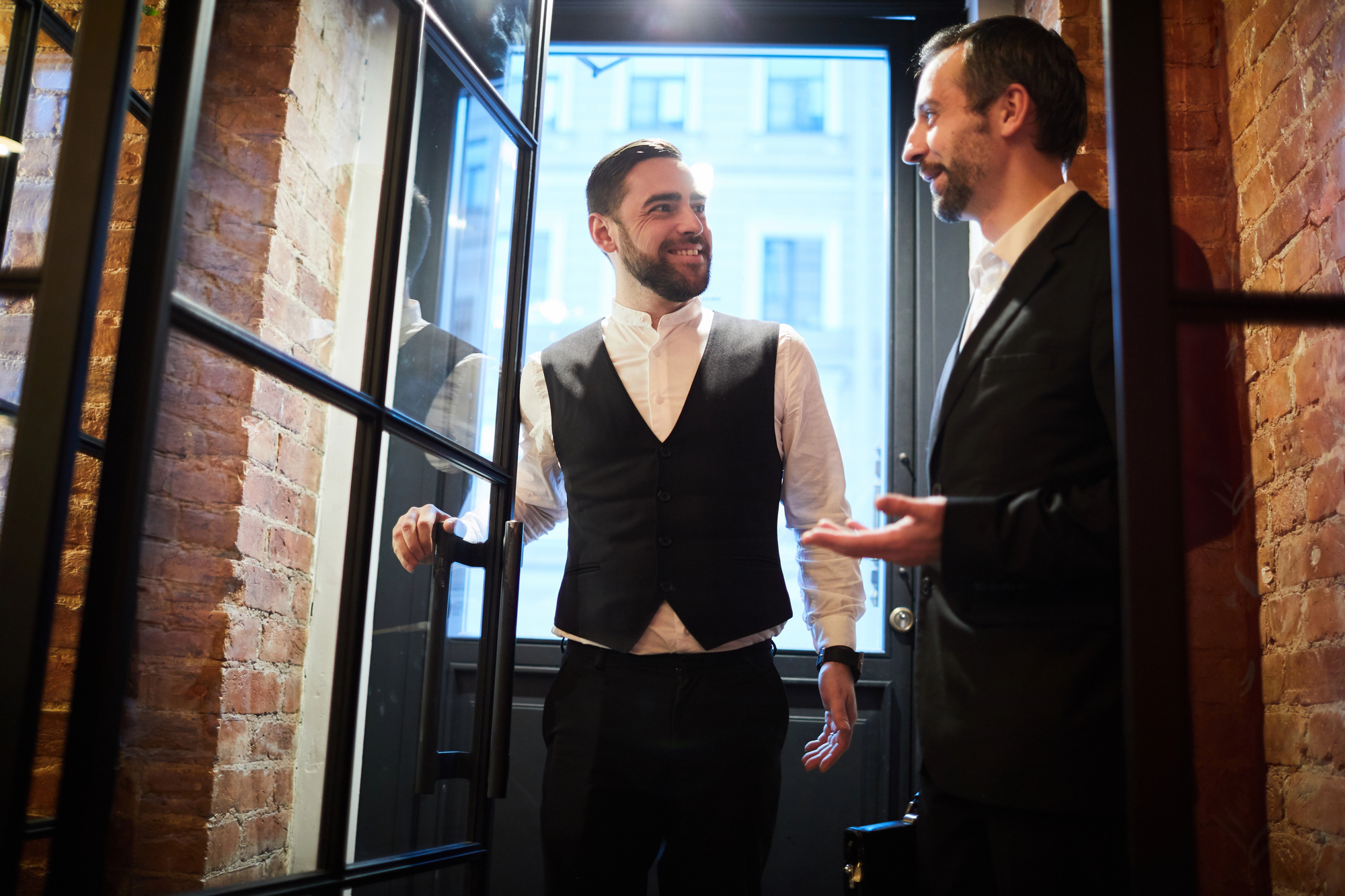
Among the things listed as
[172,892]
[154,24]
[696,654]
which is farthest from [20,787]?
[154,24]

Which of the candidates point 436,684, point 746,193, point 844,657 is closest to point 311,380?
point 436,684

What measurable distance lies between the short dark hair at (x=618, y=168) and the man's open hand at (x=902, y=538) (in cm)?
106

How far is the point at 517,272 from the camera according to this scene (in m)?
1.71

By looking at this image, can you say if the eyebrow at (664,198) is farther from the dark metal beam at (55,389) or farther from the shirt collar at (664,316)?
the dark metal beam at (55,389)

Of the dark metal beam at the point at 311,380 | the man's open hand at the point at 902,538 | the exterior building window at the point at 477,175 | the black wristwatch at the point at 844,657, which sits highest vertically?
the exterior building window at the point at 477,175

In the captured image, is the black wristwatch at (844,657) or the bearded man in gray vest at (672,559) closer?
the bearded man in gray vest at (672,559)

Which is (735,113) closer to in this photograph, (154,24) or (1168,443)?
(154,24)

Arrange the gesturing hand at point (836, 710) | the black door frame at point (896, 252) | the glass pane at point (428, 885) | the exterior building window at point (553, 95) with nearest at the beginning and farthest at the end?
the glass pane at point (428, 885) → the gesturing hand at point (836, 710) → the black door frame at point (896, 252) → the exterior building window at point (553, 95)

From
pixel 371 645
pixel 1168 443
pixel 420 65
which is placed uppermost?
pixel 420 65

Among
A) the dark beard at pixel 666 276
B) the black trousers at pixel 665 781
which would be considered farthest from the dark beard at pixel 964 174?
the black trousers at pixel 665 781

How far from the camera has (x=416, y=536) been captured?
139cm

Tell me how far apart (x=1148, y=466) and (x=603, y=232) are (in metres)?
1.27

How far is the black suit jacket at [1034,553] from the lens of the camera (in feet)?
3.47

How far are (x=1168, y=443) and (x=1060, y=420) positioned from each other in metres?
0.25
